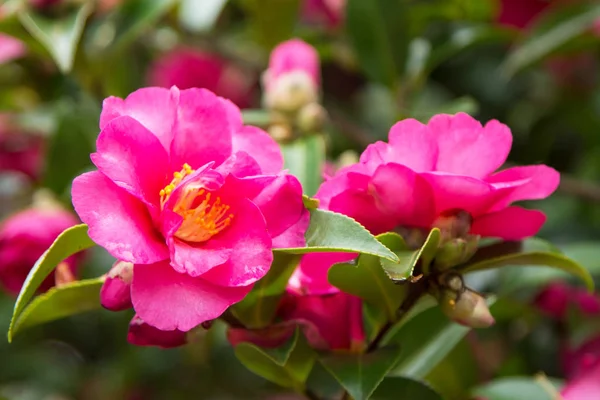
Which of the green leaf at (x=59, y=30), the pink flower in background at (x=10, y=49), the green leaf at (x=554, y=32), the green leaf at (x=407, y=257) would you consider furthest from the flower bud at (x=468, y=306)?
the pink flower in background at (x=10, y=49)

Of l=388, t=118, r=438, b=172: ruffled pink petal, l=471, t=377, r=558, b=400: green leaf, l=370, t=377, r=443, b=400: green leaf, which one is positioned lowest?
l=471, t=377, r=558, b=400: green leaf

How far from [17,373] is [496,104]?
99 cm

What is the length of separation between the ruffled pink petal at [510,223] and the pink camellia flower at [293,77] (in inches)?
14.9

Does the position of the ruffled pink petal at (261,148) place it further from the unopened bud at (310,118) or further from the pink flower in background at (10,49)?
the pink flower in background at (10,49)

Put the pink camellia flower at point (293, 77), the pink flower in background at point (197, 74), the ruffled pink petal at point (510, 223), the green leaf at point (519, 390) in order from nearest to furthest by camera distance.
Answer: the ruffled pink petal at point (510, 223), the green leaf at point (519, 390), the pink camellia flower at point (293, 77), the pink flower in background at point (197, 74)

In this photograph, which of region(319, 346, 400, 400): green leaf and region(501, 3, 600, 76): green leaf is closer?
region(319, 346, 400, 400): green leaf

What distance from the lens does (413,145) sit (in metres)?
0.59

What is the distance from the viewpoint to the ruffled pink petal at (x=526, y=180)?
0.61 m

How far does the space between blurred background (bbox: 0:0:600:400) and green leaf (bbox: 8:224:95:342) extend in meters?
0.30

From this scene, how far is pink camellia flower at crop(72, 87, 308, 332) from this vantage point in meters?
0.54

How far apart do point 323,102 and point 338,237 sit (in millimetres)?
905

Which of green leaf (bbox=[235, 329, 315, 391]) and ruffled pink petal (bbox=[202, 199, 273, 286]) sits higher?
ruffled pink petal (bbox=[202, 199, 273, 286])

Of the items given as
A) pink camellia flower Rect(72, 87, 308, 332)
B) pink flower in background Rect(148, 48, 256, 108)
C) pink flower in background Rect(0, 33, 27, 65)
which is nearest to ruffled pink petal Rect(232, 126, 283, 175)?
pink camellia flower Rect(72, 87, 308, 332)

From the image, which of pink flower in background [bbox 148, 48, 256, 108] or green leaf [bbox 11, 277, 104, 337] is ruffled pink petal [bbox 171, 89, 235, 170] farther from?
pink flower in background [bbox 148, 48, 256, 108]
